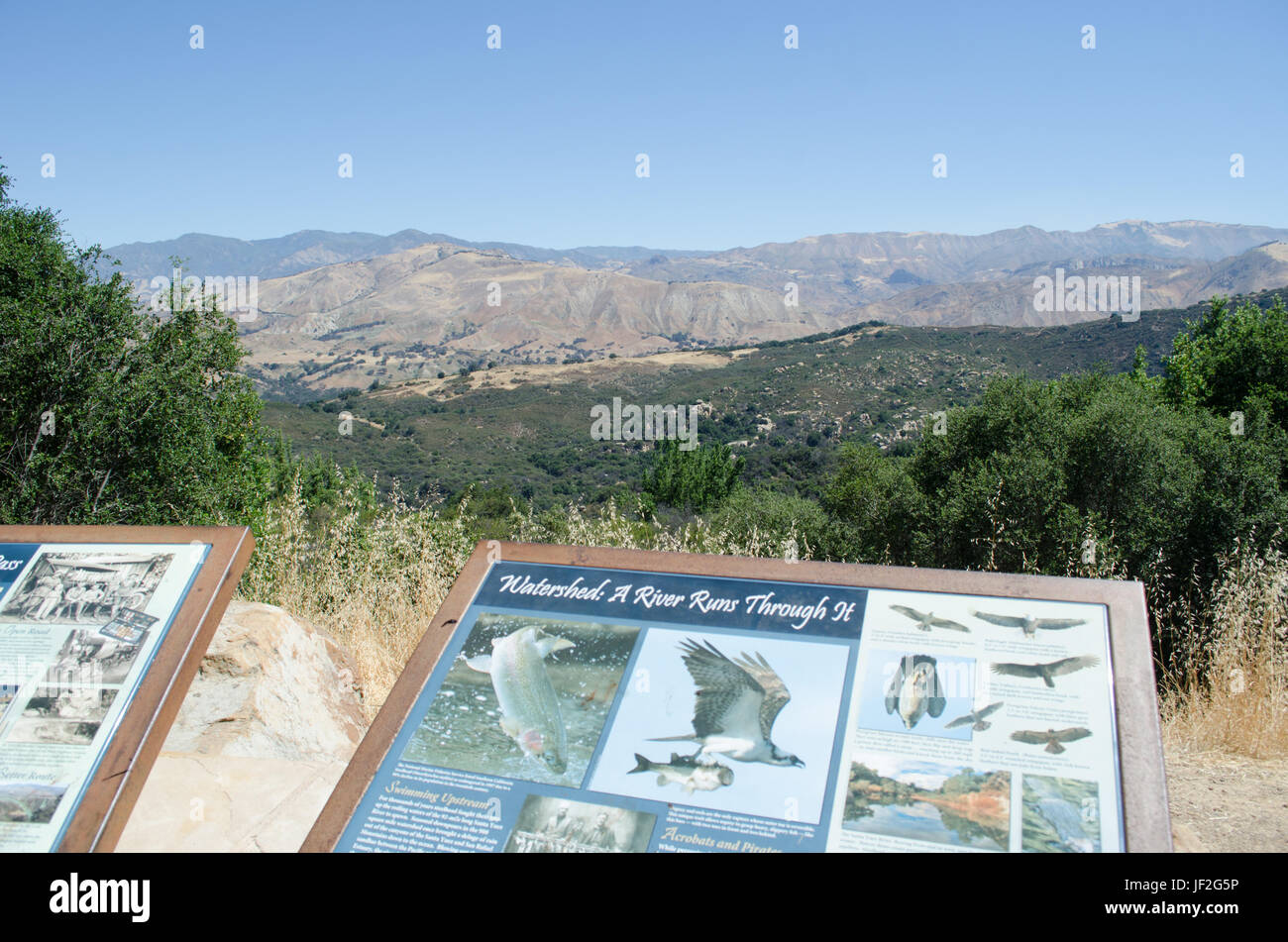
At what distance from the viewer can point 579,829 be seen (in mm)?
1959

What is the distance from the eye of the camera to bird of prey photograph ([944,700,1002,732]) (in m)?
2.00

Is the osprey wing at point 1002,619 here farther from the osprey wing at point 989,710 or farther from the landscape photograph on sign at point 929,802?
the landscape photograph on sign at point 929,802

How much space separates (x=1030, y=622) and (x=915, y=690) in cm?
36

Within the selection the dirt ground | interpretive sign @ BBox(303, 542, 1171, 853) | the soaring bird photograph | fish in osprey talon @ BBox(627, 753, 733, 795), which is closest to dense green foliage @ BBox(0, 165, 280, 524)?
interpretive sign @ BBox(303, 542, 1171, 853)

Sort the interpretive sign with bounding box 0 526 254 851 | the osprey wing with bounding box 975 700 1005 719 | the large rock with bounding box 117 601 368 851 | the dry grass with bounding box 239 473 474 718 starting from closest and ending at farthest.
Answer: the osprey wing with bounding box 975 700 1005 719
the interpretive sign with bounding box 0 526 254 851
the large rock with bounding box 117 601 368 851
the dry grass with bounding box 239 473 474 718

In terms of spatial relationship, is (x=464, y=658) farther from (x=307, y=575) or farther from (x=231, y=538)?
(x=307, y=575)

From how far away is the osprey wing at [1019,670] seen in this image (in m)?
2.08

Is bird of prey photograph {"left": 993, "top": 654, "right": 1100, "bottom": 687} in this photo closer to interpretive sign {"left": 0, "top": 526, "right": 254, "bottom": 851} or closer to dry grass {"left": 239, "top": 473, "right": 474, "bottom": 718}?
interpretive sign {"left": 0, "top": 526, "right": 254, "bottom": 851}

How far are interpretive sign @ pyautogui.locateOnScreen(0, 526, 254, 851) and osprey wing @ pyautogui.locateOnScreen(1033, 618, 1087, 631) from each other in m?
2.41

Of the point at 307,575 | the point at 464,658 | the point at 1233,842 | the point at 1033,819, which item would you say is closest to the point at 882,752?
the point at 1033,819

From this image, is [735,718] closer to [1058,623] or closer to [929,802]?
[929,802]

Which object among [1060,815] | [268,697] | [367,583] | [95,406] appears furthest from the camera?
[95,406]

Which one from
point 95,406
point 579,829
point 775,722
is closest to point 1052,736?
point 775,722

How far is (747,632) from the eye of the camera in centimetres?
235
